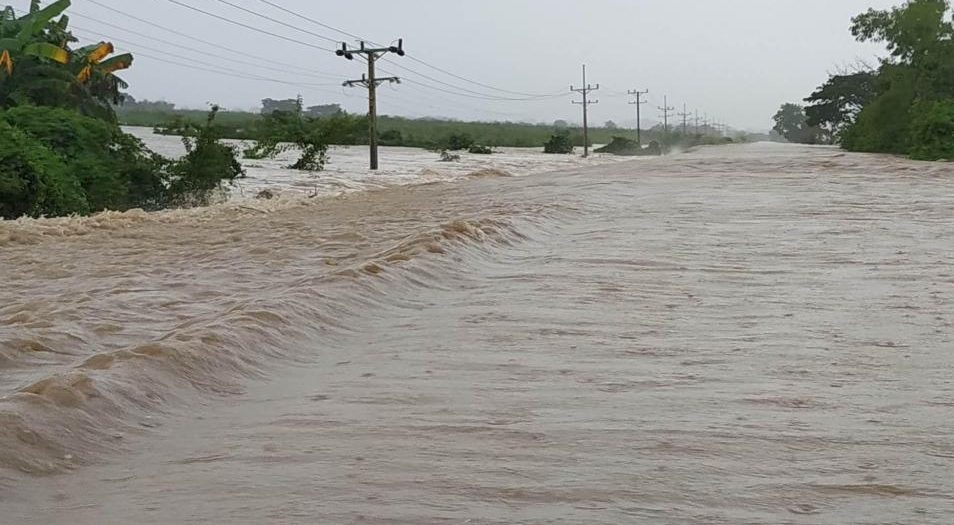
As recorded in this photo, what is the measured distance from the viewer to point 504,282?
7680 mm

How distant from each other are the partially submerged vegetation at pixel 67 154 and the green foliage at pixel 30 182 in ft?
0.04

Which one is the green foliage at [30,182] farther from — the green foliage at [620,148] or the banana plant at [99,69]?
the green foliage at [620,148]

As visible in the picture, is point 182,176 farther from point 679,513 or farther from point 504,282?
point 679,513

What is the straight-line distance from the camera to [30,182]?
14.9 metres

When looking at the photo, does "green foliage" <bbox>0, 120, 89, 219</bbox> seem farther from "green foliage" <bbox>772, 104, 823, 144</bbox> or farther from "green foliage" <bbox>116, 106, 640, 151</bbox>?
"green foliage" <bbox>772, 104, 823, 144</bbox>

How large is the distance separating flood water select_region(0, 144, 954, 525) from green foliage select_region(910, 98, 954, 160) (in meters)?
22.6

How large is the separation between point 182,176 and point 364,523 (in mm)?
16928

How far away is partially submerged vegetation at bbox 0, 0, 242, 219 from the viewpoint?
49.1 ft

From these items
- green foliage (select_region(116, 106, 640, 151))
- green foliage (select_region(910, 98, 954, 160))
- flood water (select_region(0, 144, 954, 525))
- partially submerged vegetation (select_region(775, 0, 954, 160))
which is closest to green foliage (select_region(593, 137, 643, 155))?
green foliage (select_region(116, 106, 640, 151))

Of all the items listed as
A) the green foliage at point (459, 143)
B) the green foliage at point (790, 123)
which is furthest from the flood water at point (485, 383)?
the green foliage at point (790, 123)

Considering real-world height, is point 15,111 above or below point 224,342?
above

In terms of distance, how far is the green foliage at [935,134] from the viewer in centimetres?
3073

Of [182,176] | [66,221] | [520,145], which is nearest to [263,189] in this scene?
[182,176]

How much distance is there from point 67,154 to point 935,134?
2443 centimetres
